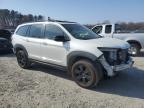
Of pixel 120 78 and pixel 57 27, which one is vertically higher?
pixel 57 27

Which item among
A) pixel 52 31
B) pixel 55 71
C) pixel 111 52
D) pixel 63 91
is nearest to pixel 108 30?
pixel 55 71

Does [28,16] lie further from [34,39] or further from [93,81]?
[93,81]

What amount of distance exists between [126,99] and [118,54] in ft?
4.40

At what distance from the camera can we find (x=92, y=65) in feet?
20.9

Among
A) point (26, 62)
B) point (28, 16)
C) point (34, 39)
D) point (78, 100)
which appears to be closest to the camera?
point (78, 100)

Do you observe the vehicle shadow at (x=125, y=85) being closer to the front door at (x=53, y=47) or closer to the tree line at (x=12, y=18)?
the front door at (x=53, y=47)

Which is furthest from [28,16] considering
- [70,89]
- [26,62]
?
[70,89]

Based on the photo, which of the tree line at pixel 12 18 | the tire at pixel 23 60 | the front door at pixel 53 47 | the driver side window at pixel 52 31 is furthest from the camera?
the tree line at pixel 12 18

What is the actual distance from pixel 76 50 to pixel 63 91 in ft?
→ 4.01

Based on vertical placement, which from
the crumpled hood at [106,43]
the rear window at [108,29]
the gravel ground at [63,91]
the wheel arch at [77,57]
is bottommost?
the gravel ground at [63,91]

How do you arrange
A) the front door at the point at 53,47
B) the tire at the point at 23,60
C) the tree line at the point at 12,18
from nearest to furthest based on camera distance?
the front door at the point at 53,47 < the tire at the point at 23,60 < the tree line at the point at 12,18

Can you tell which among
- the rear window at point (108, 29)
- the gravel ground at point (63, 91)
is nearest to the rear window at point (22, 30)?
the gravel ground at point (63, 91)

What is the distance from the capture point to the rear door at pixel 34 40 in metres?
8.03

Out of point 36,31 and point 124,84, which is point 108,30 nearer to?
point 36,31
